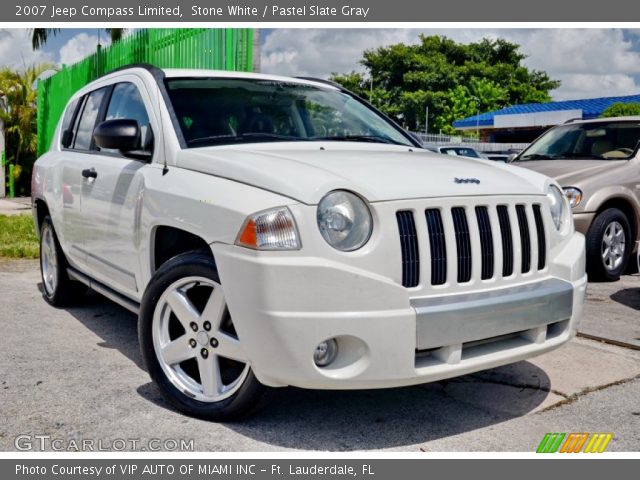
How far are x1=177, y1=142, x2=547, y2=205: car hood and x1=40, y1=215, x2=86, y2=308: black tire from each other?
2.40m

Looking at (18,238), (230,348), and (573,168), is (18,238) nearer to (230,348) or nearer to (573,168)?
(573,168)

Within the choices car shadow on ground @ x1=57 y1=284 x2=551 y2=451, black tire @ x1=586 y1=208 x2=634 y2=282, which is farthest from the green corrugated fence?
car shadow on ground @ x1=57 y1=284 x2=551 y2=451

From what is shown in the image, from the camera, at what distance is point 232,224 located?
3.19m

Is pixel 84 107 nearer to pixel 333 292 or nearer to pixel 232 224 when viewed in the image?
pixel 232 224

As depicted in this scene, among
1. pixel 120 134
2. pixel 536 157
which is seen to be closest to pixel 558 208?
pixel 120 134

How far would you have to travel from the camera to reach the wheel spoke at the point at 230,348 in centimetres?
327

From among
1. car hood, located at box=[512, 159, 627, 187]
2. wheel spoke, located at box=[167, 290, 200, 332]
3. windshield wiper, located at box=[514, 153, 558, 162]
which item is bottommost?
wheel spoke, located at box=[167, 290, 200, 332]

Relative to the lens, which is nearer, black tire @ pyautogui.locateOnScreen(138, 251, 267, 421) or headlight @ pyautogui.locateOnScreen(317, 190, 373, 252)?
headlight @ pyautogui.locateOnScreen(317, 190, 373, 252)

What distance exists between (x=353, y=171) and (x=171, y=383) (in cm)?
133

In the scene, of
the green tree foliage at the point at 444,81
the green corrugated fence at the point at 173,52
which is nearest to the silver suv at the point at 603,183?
the green corrugated fence at the point at 173,52

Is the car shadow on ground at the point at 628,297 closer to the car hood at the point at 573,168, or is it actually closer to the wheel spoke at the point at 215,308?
the car hood at the point at 573,168

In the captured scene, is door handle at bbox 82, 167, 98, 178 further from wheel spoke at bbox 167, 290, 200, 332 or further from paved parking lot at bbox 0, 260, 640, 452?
wheel spoke at bbox 167, 290, 200, 332

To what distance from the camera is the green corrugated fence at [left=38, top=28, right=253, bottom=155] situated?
768cm

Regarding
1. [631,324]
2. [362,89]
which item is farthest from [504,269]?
[362,89]
